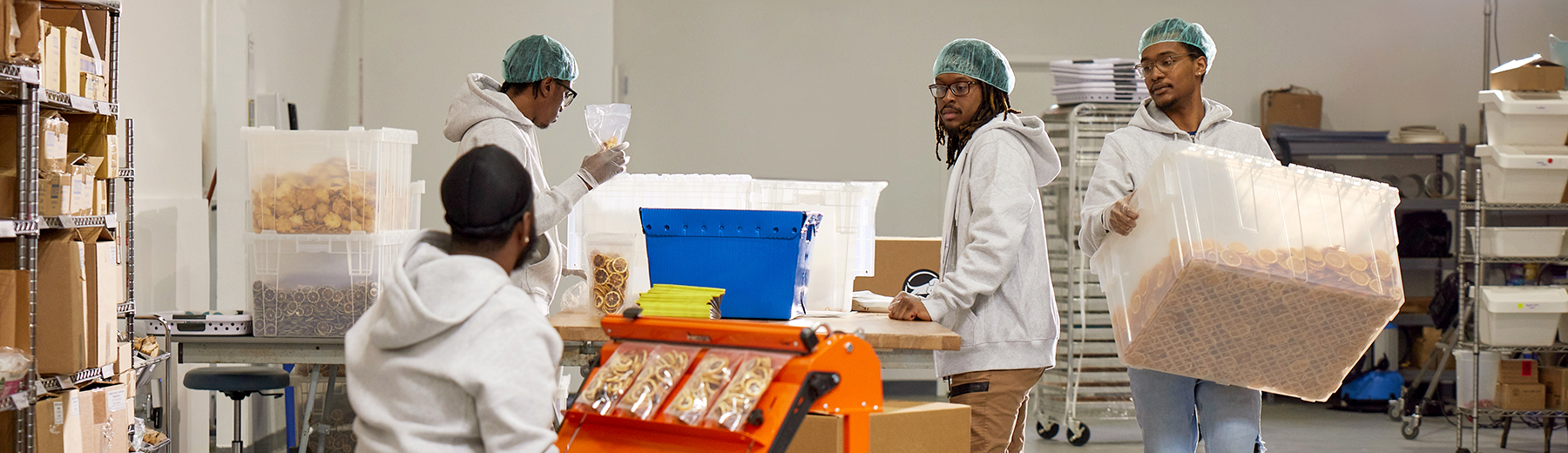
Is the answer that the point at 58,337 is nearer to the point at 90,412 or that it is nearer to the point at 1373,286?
the point at 90,412

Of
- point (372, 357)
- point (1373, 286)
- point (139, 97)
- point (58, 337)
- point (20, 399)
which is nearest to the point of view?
point (372, 357)

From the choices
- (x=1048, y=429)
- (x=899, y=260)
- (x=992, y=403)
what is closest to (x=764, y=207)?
(x=992, y=403)

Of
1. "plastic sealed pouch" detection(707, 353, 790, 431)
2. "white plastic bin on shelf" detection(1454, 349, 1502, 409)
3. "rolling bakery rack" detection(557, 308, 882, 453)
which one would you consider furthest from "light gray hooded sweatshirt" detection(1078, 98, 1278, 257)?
"white plastic bin on shelf" detection(1454, 349, 1502, 409)

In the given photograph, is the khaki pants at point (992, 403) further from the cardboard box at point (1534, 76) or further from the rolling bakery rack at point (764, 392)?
the cardboard box at point (1534, 76)

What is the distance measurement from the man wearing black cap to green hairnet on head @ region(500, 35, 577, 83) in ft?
5.33

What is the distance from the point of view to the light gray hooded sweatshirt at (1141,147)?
2.81 m

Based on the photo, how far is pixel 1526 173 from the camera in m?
5.46

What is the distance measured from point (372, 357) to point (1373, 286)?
2.01 metres

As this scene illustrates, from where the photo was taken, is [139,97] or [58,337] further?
[139,97]

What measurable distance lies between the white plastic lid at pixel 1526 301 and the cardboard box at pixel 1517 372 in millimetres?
310

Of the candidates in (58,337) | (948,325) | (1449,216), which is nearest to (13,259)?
(58,337)

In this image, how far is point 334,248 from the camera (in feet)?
11.7

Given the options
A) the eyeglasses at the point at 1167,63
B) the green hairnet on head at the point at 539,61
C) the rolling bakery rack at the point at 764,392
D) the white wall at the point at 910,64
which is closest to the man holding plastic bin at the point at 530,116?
the green hairnet on head at the point at 539,61

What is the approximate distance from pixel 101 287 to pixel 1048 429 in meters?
4.77
